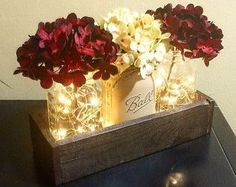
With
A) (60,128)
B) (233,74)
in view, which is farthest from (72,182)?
(233,74)

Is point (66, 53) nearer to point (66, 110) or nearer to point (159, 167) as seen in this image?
point (66, 110)

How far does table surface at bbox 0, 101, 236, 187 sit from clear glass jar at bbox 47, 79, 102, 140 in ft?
0.33

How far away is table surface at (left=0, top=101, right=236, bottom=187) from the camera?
2.52 ft

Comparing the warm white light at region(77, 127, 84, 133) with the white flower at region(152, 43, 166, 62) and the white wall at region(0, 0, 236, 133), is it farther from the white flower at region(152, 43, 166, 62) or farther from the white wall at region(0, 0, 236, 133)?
the white wall at region(0, 0, 236, 133)

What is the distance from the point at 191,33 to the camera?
0.78 metres

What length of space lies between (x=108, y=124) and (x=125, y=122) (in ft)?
0.17

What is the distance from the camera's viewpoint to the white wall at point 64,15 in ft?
3.43

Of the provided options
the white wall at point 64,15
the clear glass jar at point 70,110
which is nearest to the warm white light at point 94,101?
the clear glass jar at point 70,110

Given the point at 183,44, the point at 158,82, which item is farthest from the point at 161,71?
the point at 183,44

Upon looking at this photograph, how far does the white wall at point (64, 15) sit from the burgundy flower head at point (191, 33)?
11.4 inches

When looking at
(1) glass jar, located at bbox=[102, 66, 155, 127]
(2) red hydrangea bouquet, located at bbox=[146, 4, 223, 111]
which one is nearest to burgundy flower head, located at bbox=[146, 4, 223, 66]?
(2) red hydrangea bouquet, located at bbox=[146, 4, 223, 111]

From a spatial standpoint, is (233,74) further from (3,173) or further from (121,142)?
(3,173)

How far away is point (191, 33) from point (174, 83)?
0.54 ft

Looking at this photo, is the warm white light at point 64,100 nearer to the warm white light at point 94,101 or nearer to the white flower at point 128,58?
the warm white light at point 94,101
